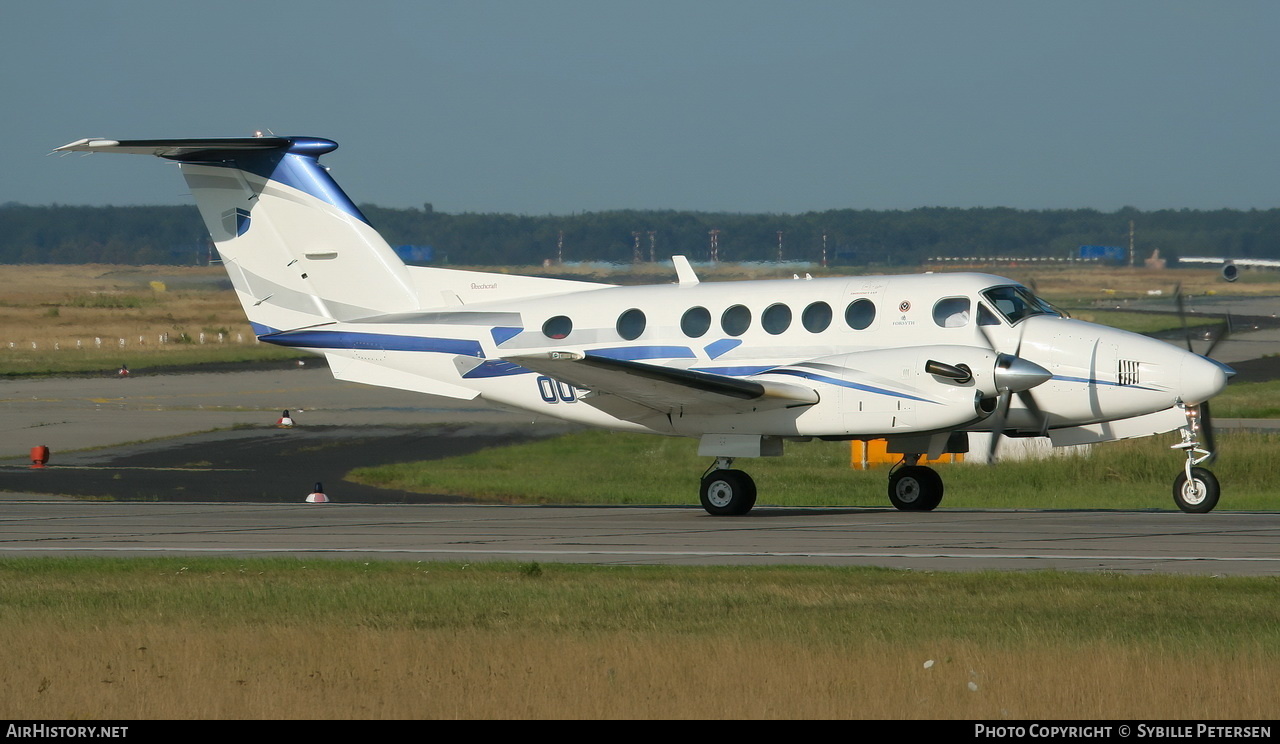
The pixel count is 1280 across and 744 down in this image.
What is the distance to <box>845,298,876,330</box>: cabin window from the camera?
62.0 ft

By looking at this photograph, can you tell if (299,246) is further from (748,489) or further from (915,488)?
(915,488)

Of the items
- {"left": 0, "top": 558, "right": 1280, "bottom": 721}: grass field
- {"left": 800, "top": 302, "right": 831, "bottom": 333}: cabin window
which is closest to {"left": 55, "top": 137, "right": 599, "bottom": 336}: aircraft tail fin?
{"left": 800, "top": 302, "right": 831, "bottom": 333}: cabin window

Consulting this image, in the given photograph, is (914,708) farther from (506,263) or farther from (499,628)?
(506,263)

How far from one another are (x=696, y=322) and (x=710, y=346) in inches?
16.7

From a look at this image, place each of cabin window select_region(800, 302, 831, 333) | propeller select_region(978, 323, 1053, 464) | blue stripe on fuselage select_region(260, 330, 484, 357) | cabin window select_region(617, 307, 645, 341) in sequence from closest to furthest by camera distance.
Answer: propeller select_region(978, 323, 1053, 464), cabin window select_region(800, 302, 831, 333), cabin window select_region(617, 307, 645, 341), blue stripe on fuselage select_region(260, 330, 484, 357)

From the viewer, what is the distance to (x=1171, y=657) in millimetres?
8852

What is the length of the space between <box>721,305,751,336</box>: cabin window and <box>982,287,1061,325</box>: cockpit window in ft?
10.5

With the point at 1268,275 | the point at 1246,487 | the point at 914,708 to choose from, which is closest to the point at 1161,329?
the point at 1268,275

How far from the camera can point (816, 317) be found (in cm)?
1917

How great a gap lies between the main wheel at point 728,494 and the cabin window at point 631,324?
2340 millimetres

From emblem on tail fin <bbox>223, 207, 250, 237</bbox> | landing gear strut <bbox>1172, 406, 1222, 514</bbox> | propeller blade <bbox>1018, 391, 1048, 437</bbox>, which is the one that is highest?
emblem on tail fin <bbox>223, 207, 250, 237</bbox>

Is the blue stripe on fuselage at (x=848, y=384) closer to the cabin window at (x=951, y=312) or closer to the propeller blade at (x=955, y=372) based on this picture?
the propeller blade at (x=955, y=372)

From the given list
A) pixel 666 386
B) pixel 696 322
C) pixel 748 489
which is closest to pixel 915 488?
pixel 748 489

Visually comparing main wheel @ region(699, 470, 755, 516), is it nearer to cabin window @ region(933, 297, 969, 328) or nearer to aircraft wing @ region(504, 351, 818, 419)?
aircraft wing @ region(504, 351, 818, 419)
